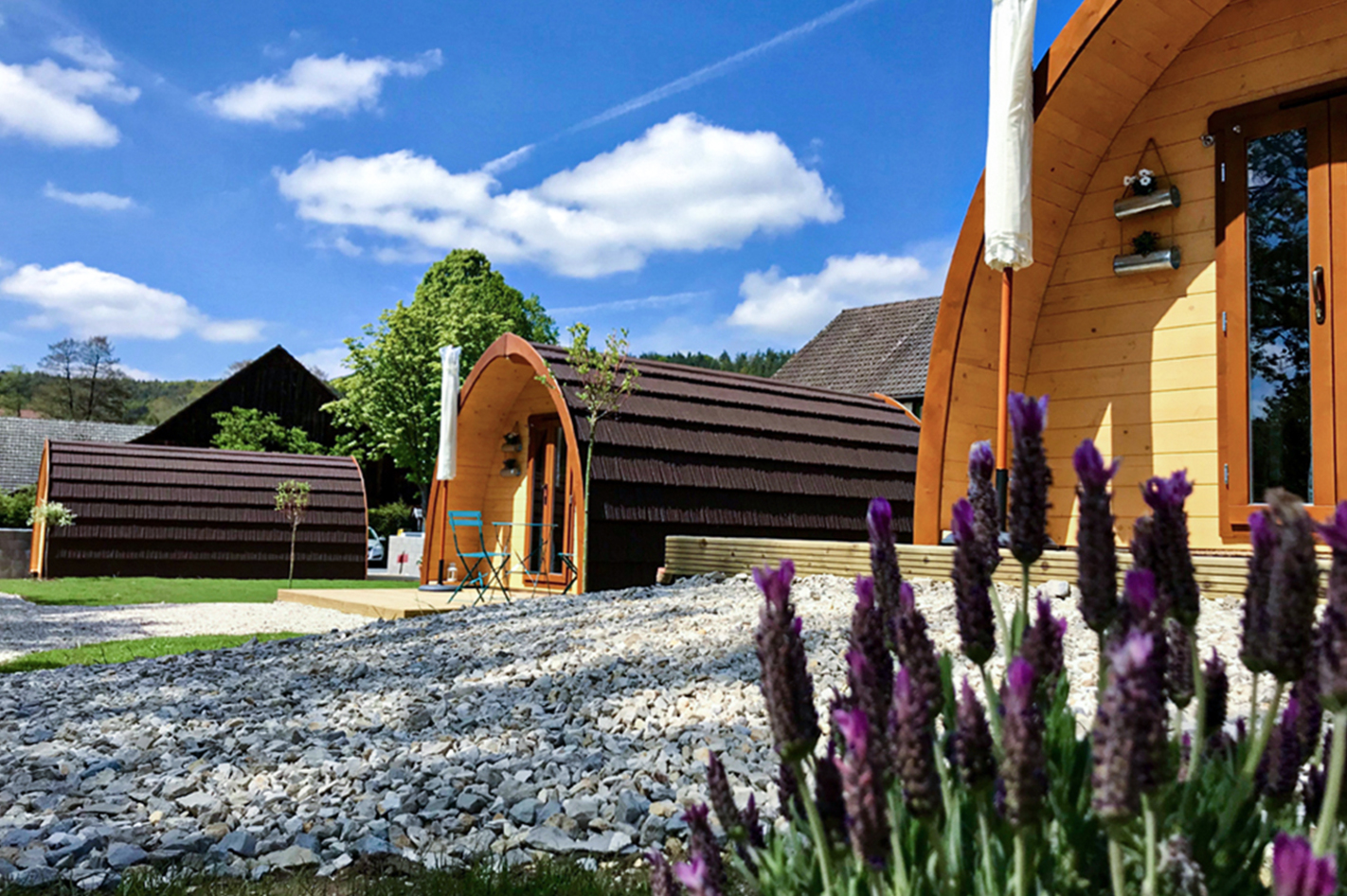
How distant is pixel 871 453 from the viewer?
13.2 metres

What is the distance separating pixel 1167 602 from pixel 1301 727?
321 millimetres

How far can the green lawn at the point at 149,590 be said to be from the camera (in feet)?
46.1

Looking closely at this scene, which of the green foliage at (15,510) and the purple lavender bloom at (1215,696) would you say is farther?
the green foliage at (15,510)

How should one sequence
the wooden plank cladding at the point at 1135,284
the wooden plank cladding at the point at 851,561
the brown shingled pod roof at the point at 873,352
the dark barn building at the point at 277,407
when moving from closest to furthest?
the wooden plank cladding at the point at 851,561 → the wooden plank cladding at the point at 1135,284 → the brown shingled pod roof at the point at 873,352 → the dark barn building at the point at 277,407

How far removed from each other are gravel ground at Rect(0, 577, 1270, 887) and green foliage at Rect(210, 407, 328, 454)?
30859mm

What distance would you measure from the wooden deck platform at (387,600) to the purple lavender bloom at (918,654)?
27.8 feet

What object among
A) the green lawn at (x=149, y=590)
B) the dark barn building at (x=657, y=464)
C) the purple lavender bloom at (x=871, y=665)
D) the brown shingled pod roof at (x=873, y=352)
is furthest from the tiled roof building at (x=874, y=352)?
the purple lavender bloom at (x=871, y=665)

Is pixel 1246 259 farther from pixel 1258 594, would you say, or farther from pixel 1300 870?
pixel 1300 870

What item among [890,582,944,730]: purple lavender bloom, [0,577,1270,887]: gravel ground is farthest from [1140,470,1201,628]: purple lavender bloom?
[0,577,1270,887]: gravel ground

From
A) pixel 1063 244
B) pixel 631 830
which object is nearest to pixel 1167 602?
pixel 631 830

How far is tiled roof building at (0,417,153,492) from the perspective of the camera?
142 ft

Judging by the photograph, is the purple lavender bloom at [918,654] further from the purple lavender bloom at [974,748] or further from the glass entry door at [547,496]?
the glass entry door at [547,496]

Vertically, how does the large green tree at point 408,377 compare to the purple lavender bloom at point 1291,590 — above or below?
above

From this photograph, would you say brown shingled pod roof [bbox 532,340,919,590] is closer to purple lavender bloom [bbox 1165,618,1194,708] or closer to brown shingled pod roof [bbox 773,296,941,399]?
purple lavender bloom [bbox 1165,618,1194,708]
